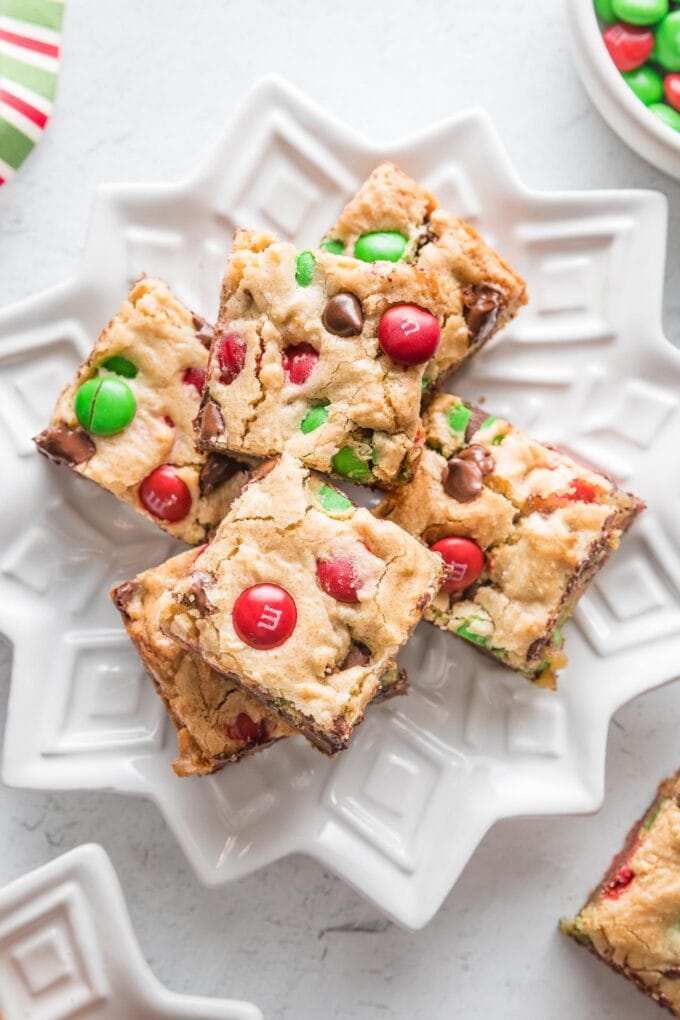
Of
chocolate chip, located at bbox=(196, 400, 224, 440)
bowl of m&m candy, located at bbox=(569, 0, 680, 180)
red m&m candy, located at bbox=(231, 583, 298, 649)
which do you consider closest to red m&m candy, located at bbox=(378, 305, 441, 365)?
chocolate chip, located at bbox=(196, 400, 224, 440)

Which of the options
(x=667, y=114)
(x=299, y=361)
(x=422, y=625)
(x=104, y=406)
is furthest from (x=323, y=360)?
(x=667, y=114)

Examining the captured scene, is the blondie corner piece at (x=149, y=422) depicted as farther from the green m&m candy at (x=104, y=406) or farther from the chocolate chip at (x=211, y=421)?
the chocolate chip at (x=211, y=421)

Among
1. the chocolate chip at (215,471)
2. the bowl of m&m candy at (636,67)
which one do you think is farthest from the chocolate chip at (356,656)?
the bowl of m&m candy at (636,67)

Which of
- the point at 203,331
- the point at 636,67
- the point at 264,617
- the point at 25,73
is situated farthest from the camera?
the point at 25,73

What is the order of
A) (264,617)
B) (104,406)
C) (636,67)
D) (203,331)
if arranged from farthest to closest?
(636,67)
(203,331)
(104,406)
(264,617)

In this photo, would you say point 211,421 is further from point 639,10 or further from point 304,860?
point 639,10

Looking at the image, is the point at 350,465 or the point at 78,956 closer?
the point at 350,465

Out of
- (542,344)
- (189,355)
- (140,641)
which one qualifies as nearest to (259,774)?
(140,641)

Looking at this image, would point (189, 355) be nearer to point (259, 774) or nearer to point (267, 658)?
point (267, 658)
